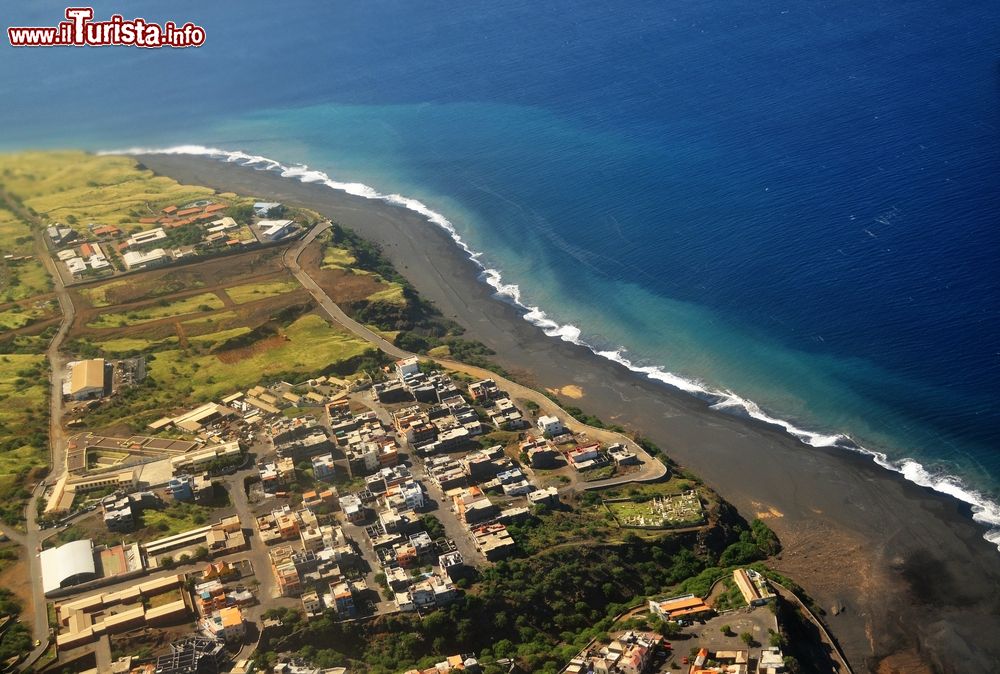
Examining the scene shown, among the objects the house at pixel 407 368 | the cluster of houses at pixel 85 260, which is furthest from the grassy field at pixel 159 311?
the house at pixel 407 368

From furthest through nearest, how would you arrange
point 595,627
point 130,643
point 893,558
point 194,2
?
point 194,2
point 893,558
point 595,627
point 130,643

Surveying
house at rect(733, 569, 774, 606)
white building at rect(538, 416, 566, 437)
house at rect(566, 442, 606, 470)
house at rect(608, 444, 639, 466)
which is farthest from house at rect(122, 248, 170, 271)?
house at rect(733, 569, 774, 606)

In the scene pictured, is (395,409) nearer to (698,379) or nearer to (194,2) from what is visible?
(698,379)

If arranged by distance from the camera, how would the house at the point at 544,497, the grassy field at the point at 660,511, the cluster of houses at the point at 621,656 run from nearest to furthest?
1. the cluster of houses at the point at 621,656
2. the grassy field at the point at 660,511
3. the house at the point at 544,497

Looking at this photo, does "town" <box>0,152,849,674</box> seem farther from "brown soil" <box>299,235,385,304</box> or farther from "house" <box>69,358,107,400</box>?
"brown soil" <box>299,235,385,304</box>

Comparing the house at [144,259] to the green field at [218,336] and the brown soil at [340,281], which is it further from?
the green field at [218,336]

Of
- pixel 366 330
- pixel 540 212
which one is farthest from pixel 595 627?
pixel 540 212
